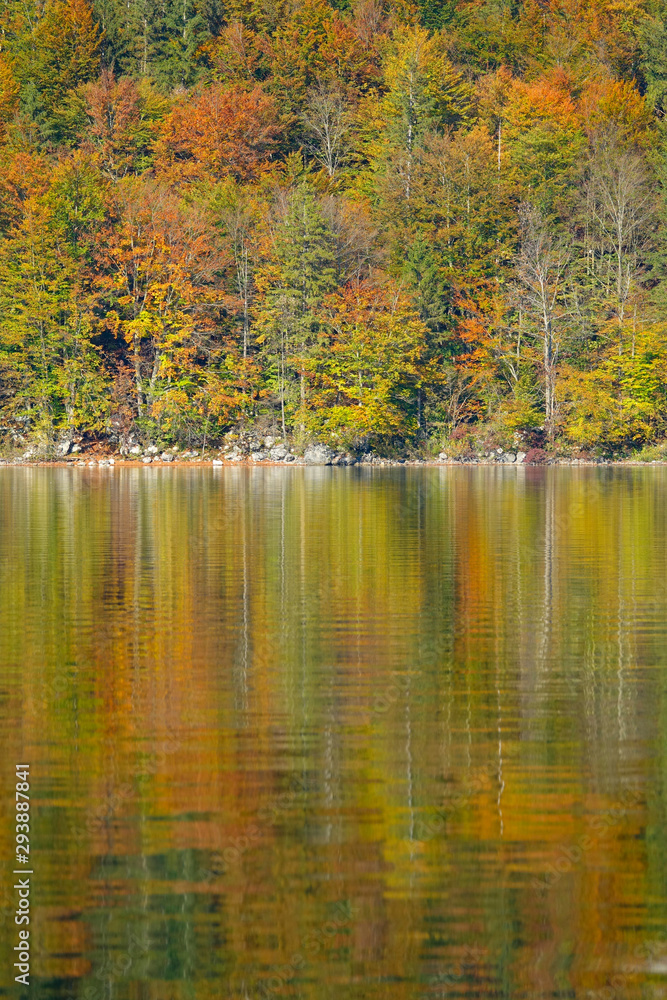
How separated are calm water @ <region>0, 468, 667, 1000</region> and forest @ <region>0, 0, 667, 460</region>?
5504 centimetres

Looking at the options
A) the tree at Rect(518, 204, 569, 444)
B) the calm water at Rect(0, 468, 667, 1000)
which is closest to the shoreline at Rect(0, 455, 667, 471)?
the tree at Rect(518, 204, 569, 444)

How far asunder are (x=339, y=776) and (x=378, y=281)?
73.0m

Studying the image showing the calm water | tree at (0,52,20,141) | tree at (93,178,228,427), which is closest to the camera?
the calm water

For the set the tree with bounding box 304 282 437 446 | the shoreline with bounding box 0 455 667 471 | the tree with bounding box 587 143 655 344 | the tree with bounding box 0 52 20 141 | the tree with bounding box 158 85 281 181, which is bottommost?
the shoreline with bounding box 0 455 667 471

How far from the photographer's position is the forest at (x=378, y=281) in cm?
8162

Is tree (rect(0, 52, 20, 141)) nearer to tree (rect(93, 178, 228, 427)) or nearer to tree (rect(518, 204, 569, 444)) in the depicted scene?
tree (rect(93, 178, 228, 427))

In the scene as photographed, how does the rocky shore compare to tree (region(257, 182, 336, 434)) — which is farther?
tree (region(257, 182, 336, 434))

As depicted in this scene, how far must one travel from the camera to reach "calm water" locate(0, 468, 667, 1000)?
8609mm

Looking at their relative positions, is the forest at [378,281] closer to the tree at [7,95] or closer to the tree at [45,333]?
the tree at [45,333]

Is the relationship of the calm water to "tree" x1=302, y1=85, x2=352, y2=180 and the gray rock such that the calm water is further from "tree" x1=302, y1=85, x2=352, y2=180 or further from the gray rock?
"tree" x1=302, y1=85, x2=352, y2=180

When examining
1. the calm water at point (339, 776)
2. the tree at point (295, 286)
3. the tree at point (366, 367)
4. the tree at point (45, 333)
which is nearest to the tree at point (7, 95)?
the tree at point (45, 333)

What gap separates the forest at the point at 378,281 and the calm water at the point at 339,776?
55.0m

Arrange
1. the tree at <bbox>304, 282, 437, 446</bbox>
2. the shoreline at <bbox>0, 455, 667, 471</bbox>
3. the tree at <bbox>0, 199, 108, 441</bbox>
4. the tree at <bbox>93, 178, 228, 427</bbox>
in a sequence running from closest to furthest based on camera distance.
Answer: the shoreline at <bbox>0, 455, 667, 471</bbox>, the tree at <bbox>304, 282, 437, 446</bbox>, the tree at <bbox>0, 199, 108, 441</bbox>, the tree at <bbox>93, 178, 228, 427</bbox>

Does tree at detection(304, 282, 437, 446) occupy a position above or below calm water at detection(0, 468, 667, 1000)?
above
